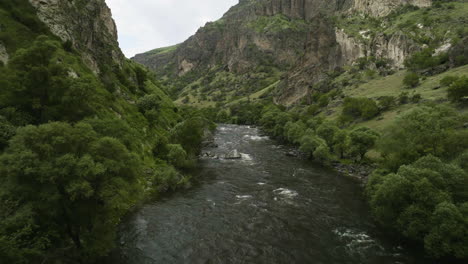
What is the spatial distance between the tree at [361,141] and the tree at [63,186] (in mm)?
53272

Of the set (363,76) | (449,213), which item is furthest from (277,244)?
(363,76)

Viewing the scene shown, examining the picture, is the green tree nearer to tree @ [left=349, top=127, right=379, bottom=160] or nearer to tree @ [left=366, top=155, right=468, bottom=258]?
tree @ [left=349, top=127, right=379, bottom=160]

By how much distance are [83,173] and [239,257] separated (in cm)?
1719

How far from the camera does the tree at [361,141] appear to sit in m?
58.3

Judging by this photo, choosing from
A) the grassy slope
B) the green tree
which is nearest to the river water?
the green tree

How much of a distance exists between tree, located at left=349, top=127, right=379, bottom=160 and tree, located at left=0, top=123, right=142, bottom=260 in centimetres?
5327

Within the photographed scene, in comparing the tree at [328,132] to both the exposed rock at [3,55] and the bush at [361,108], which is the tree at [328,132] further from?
the exposed rock at [3,55]

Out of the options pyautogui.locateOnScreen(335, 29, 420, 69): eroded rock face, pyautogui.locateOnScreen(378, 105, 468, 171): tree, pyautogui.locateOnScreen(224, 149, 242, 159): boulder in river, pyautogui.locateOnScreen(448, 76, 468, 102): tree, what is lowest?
pyautogui.locateOnScreen(224, 149, 242, 159): boulder in river

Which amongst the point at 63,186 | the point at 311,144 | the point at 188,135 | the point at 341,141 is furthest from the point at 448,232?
the point at 188,135

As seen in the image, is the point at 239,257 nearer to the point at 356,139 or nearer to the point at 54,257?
the point at 54,257

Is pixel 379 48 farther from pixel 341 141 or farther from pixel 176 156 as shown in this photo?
pixel 176 156

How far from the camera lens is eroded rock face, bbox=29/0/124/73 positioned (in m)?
58.4

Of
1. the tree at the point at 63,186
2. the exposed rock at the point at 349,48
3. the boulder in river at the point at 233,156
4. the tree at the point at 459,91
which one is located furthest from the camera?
the exposed rock at the point at 349,48

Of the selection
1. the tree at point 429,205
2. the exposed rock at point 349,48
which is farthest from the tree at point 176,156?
the exposed rock at point 349,48
